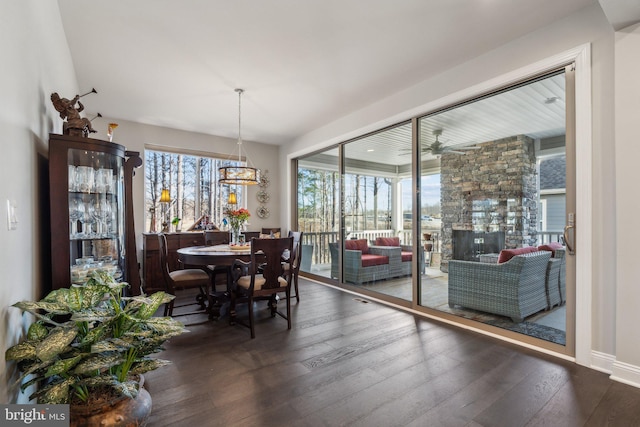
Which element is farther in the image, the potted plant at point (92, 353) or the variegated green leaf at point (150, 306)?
the variegated green leaf at point (150, 306)

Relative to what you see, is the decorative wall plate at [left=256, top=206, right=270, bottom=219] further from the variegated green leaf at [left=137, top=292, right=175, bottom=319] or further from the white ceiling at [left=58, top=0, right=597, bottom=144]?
the variegated green leaf at [left=137, top=292, right=175, bottom=319]

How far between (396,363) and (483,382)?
23.7 inches

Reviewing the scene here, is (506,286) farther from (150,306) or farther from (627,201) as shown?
(150,306)

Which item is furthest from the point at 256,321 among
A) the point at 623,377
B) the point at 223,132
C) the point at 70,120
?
the point at 223,132

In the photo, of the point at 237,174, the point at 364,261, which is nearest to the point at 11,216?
the point at 237,174

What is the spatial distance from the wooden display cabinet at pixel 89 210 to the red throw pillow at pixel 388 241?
3114 mm

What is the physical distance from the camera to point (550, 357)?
2471 mm

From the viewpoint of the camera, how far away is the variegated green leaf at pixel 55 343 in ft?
3.83

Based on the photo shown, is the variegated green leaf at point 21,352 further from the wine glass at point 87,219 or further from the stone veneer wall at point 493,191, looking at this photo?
the stone veneer wall at point 493,191

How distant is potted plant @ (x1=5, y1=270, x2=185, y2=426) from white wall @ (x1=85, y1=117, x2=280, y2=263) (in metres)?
3.90

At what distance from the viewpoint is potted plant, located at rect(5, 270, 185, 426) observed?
122 centimetres

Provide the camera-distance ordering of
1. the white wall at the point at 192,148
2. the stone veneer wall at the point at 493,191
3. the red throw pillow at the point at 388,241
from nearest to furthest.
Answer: the stone veneer wall at the point at 493,191 < the red throw pillow at the point at 388,241 < the white wall at the point at 192,148

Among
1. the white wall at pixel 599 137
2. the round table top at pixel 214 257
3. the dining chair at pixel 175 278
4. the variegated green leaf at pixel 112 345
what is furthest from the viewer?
the dining chair at pixel 175 278

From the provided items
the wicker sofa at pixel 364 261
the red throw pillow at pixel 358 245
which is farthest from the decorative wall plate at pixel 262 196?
the red throw pillow at pixel 358 245
